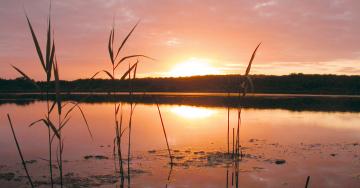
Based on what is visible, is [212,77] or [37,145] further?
[212,77]

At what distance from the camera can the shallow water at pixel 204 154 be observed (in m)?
8.25

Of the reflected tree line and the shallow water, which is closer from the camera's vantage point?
the shallow water

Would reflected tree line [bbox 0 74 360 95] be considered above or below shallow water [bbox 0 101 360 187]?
above

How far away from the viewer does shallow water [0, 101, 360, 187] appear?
8.25 metres

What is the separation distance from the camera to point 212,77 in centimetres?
8575

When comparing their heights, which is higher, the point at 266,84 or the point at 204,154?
the point at 266,84

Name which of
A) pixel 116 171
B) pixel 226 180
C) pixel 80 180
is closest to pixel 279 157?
pixel 226 180

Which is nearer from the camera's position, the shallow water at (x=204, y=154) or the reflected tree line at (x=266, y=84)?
the shallow water at (x=204, y=154)

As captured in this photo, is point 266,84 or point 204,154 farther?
point 266,84

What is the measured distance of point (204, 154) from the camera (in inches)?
434

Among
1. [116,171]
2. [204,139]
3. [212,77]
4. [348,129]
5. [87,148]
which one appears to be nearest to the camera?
[116,171]

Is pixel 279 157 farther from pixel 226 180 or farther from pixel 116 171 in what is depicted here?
pixel 116 171

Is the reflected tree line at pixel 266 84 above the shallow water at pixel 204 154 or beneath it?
above

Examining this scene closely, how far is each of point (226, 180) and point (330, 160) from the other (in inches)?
134
